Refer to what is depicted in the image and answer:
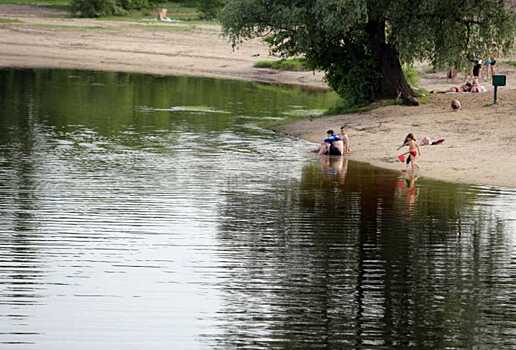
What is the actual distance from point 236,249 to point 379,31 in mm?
21370

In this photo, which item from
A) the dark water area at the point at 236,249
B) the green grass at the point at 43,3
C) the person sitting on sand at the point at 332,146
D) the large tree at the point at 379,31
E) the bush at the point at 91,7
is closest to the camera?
the dark water area at the point at 236,249

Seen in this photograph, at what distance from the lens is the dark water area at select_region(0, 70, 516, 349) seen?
16016mm

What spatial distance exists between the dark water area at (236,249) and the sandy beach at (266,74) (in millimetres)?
1940

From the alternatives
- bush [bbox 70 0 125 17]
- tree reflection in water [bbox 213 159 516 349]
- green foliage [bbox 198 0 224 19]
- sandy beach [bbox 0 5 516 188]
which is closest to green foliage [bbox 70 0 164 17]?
bush [bbox 70 0 125 17]

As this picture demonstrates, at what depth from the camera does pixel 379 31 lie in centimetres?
4088

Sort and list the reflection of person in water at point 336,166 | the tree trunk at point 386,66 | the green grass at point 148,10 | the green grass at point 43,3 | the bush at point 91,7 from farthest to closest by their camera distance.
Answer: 1. the green grass at point 43,3
2. the green grass at point 148,10
3. the bush at point 91,7
4. the tree trunk at point 386,66
5. the reflection of person in water at point 336,166

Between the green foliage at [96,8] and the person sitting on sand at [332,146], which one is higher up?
the green foliage at [96,8]

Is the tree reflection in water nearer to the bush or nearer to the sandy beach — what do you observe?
the sandy beach

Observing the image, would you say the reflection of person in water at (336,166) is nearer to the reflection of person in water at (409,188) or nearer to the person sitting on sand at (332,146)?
the person sitting on sand at (332,146)

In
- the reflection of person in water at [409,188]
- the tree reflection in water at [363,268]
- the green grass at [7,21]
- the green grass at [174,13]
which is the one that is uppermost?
the green grass at [174,13]

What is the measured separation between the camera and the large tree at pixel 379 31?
38656mm

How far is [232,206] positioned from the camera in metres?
25.2

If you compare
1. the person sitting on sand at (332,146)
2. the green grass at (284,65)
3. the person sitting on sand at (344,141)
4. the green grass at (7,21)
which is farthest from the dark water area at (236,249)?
the green grass at (7,21)

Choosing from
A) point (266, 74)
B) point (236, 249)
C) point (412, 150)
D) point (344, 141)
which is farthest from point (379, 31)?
point (266, 74)
